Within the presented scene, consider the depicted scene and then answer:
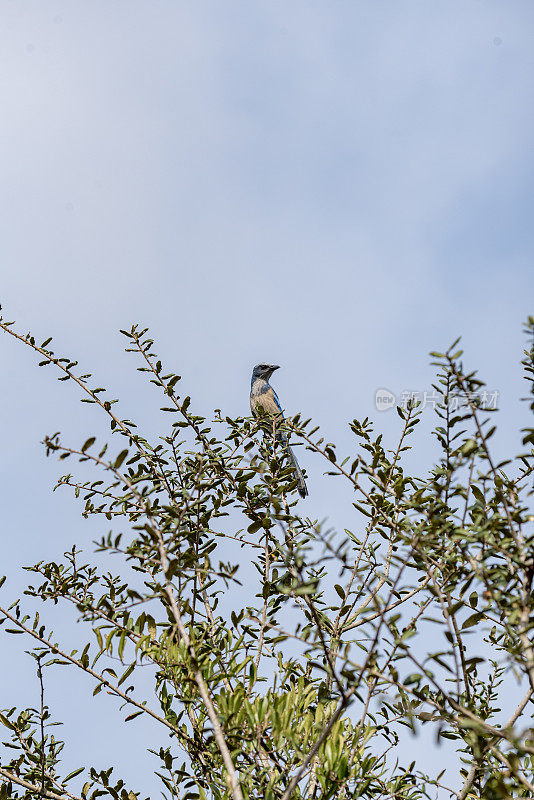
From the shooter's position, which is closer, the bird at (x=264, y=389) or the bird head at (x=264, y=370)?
the bird at (x=264, y=389)

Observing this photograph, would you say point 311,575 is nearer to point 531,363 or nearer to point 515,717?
point 515,717

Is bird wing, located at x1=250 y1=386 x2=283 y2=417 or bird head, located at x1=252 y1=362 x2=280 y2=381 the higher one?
bird head, located at x1=252 y1=362 x2=280 y2=381

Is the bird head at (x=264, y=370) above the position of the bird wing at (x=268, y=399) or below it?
above

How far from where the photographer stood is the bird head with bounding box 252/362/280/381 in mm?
8938

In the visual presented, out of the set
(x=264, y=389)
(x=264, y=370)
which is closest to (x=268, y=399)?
(x=264, y=389)

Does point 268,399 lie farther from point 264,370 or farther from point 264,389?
point 264,370

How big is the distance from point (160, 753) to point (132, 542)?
139 cm

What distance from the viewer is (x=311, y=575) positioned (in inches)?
183

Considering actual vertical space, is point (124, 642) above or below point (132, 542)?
below

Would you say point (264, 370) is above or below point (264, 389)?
above

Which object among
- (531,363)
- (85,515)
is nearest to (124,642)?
(85,515)

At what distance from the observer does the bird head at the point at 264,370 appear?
8.94 meters

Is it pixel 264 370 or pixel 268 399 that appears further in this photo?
pixel 264 370

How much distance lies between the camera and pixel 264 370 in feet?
29.4
